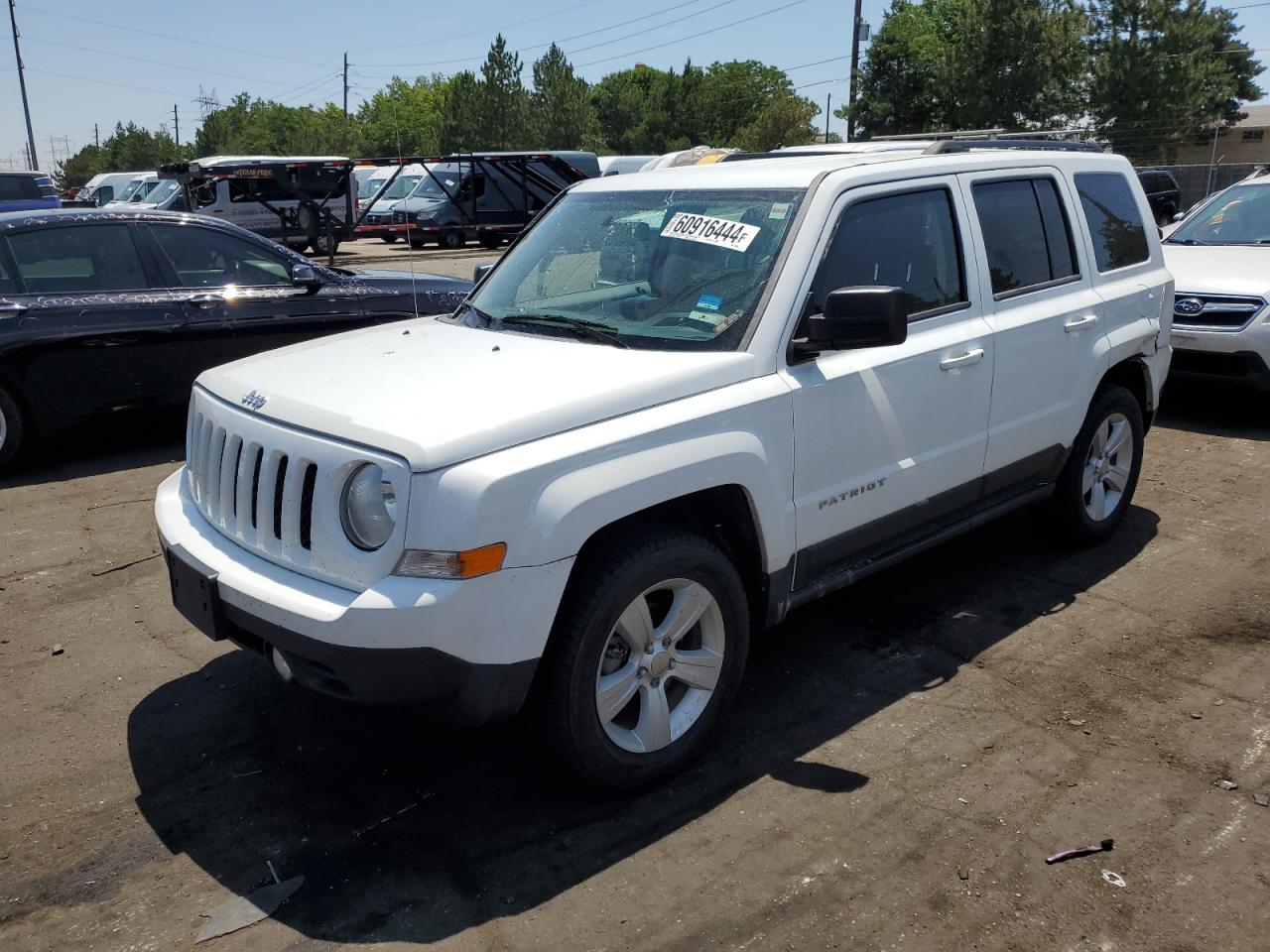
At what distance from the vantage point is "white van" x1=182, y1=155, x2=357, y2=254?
2320cm

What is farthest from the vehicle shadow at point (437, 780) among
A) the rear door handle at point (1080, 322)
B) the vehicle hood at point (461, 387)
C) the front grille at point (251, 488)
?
the rear door handle at point (1080, 322)

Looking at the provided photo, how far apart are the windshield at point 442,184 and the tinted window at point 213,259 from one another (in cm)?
1883

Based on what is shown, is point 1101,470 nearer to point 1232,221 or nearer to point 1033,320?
point 1033,320

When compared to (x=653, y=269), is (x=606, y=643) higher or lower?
lower

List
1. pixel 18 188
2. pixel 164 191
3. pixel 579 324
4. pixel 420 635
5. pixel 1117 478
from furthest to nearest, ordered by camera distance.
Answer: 1. pixel 164 191
2. pixel 18 188
3. pixel 1117 478
4. pixel 579 324
5. pixel 420 635

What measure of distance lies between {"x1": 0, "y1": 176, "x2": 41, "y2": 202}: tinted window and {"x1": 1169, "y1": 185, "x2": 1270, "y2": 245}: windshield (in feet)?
59.7

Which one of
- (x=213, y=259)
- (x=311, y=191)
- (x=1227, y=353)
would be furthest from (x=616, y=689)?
(x=311, y=191)

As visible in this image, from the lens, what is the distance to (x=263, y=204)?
75.7 ft

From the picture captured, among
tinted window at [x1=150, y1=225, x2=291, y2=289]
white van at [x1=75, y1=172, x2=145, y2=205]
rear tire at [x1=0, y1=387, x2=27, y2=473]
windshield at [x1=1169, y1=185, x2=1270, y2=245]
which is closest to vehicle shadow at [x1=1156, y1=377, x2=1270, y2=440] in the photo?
windshield at [x1=1169, y1=185, x2=1270, y2=245]

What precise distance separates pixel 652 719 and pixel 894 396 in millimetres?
1504

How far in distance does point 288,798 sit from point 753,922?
1532mm

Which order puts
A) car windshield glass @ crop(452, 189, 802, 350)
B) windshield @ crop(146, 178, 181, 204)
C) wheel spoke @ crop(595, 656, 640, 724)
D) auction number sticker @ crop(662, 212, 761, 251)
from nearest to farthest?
wheel spoke @ crop(595, 656, 640, 724), car windshield glass @ crop(452, 189, 802, 350), auction number sticker @ crop(662, 212, 761, 251), windshield @ crop(146, 178, 181, 204)

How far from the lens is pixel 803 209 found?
12.3ft

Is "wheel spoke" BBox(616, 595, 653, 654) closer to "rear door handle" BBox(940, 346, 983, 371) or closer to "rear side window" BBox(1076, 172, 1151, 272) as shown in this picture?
"rear door handle" BBox(940, 346, 983, 371)
